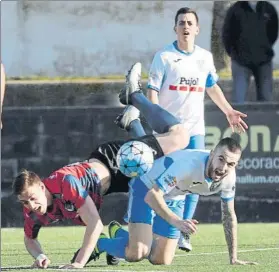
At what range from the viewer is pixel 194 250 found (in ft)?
36.3

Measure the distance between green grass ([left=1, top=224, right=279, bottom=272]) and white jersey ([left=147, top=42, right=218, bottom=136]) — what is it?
1.12 m

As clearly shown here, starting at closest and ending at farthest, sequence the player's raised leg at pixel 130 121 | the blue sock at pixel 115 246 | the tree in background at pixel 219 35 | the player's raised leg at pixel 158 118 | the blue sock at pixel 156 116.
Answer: the player's raised leg at pixel 158 118 < the blue sock at pixel 115 246 < the blue sock at pixel 156 116 < the player's raised leg at pixel 130 121 < the tree in background at pixel 219 35

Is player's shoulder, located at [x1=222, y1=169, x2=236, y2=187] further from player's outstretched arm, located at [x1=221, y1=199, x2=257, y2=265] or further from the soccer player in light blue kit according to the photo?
player's outstretched arm, located at [x1=221, y1=199, x2=257, y2=265]

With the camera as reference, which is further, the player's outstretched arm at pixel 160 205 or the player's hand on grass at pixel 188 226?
the player's outstretched arm at pixel 160 205

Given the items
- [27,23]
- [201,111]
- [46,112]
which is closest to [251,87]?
[46,112]

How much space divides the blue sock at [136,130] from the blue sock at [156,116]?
0.26 meters

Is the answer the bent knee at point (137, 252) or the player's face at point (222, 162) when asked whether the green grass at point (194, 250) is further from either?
the player's face at point (222, 162)

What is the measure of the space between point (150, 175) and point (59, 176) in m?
0.63

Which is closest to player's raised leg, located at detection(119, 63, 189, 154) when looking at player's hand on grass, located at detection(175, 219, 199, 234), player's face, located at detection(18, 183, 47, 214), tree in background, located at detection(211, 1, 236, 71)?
player's face, located at detection(18, 183, 47, 214)

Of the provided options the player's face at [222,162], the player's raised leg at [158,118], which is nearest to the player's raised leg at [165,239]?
the player's raised leg at [158,118]

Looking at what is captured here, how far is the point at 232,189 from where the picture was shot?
9.41 metres

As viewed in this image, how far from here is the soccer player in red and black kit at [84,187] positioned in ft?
29.8

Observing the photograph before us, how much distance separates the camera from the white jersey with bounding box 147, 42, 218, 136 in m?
11.1

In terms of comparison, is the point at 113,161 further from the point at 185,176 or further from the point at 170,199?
the point at 185,176
